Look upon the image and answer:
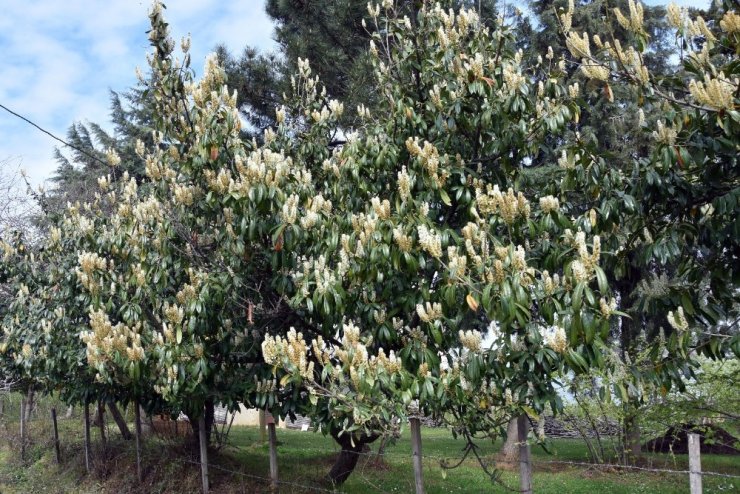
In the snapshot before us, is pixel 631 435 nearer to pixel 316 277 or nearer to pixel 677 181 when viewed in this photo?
pixel 677 181

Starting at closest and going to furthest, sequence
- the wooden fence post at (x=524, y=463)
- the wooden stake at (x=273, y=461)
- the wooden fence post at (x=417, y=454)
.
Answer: the wooden fence post at (x=524, y=463)
the wooden fence post at (x=417, y=454)
the wooden stake at (x=273, y=461)

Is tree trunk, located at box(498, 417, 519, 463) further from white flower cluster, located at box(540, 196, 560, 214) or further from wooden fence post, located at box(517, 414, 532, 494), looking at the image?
white flower cluster, located at box(540, 196, 560, 214)

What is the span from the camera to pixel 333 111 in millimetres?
6406

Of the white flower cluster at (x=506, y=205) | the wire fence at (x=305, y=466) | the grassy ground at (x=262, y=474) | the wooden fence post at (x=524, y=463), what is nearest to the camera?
the white flower cluster at (x=506, y=205)

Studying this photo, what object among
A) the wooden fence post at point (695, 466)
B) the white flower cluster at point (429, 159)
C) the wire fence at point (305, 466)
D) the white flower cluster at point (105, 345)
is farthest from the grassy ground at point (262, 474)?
the white flower cluster at point (429, 159)

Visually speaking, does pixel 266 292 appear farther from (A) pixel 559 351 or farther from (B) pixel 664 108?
(B) pixel 664 108

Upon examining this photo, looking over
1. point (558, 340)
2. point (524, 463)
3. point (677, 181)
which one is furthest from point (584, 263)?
point (524, 463)

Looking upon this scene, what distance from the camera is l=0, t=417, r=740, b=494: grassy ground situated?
898 centimetres

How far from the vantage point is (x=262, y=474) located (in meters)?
9.54

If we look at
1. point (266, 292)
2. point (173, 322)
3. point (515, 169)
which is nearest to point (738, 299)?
point (515, 169)

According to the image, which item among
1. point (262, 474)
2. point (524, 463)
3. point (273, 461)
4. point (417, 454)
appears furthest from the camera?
point (262, 474)

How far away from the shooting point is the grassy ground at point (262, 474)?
8.98 m

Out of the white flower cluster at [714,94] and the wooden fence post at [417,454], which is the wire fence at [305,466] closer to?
the wooden fence post at [417,454]

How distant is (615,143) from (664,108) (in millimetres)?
8936
